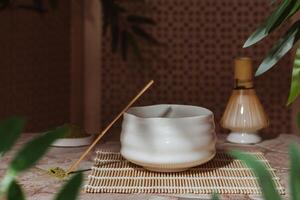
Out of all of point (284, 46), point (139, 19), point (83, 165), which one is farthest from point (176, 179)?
point (139, 19)

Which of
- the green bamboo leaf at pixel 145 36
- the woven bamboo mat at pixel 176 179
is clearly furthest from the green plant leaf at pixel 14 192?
the green bamboo leaf at pixel 145 36

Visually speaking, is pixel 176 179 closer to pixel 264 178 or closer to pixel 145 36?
pixel 264 178

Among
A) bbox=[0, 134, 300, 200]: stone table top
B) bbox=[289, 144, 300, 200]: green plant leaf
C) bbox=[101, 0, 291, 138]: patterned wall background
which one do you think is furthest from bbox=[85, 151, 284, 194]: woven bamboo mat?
bbox=[101, 0, 291, 138]: patterned wall background

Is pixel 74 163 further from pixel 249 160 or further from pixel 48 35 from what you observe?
pixel 48 35

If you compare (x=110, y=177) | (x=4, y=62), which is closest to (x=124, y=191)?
(x=110, y=177)

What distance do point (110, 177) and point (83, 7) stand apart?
176 cm

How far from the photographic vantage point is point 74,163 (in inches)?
40.7

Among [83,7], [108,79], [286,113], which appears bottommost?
[286,113]

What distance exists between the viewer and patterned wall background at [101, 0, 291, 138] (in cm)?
246

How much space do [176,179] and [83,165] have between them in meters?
0.23

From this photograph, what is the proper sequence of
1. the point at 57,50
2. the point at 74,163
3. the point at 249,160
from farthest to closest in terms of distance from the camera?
the point at 57,50, the point at 74,163, the point at 249,160

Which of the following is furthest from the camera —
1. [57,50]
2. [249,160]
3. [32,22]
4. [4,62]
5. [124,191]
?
[57,50]

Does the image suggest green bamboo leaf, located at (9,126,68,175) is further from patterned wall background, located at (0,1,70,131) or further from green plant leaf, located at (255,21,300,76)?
patterned wall background, located at (0,1,70,131)

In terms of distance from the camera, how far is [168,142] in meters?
0.94
